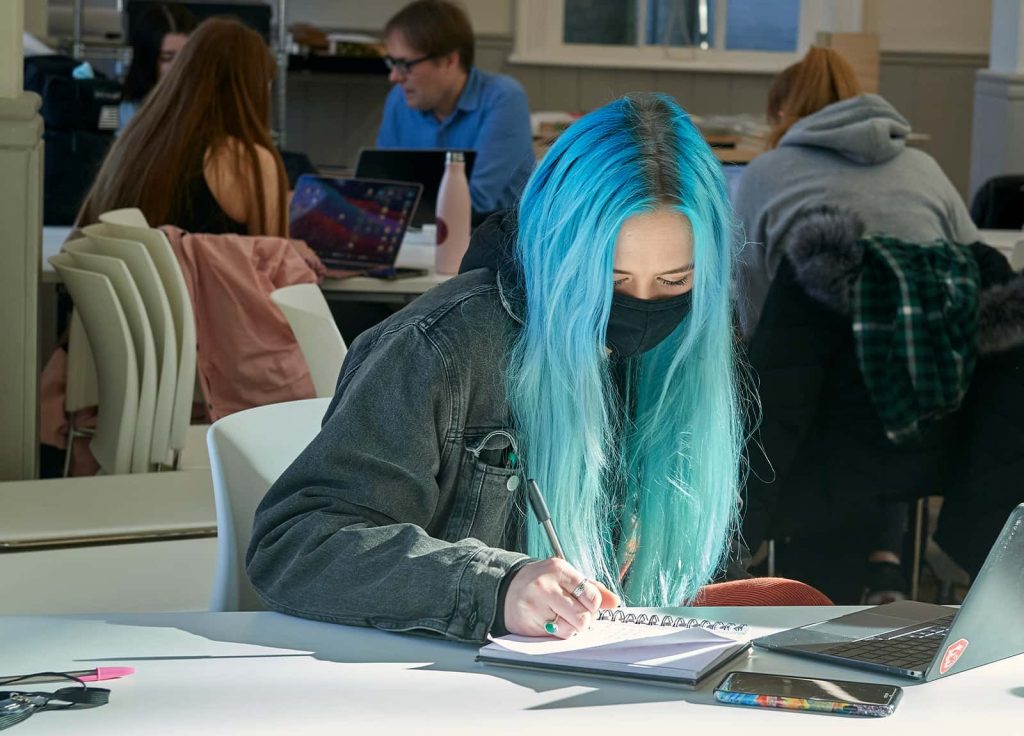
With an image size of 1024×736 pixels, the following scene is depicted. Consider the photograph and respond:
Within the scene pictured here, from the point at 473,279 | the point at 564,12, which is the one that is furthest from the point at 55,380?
the point at 564,12

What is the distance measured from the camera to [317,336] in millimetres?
2287

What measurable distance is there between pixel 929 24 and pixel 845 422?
554 cm

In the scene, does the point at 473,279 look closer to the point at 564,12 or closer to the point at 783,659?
the point at 783,659

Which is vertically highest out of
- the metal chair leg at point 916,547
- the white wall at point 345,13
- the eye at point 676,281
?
the white wall at point 345,13

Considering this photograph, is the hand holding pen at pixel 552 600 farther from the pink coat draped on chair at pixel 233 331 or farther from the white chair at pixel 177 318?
the pink coat draped on chair at pixel 233 331

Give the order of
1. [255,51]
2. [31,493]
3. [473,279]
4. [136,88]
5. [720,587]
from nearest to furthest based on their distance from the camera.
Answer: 1. [473,279]
2. [720,587]
3. [31,493]
4. [255,51]
5. [136,88]

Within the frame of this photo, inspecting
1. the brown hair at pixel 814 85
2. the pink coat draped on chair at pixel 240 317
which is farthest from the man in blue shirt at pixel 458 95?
the pink coat draped on chair at pixel 240 317

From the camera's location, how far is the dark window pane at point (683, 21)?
25.8ft

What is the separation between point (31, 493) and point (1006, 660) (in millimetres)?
1708

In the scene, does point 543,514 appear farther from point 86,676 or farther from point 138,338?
point 138,338

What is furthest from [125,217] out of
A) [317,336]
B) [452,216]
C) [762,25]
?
[762,25]

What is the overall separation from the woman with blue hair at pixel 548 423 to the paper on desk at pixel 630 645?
0.8 inches

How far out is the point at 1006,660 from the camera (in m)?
1.29

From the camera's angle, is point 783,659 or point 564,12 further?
point 564,12
